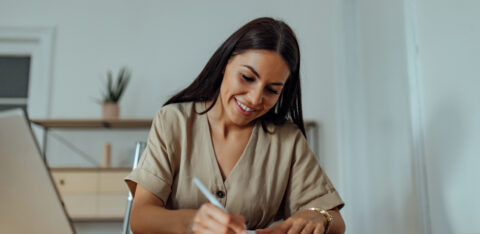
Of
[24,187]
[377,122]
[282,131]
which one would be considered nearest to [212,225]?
[24,187]

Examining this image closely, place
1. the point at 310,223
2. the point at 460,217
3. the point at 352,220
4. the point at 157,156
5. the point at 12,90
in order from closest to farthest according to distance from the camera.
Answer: the point at 310,223, the point at 157,156, the point at 460,217, the point at 352,220, the point at 12,90

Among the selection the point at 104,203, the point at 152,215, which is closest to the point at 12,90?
the point at 104,203

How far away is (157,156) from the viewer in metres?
1.13

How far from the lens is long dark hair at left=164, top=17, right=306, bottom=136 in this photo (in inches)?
44.6

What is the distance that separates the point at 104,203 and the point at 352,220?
1636 millimetres

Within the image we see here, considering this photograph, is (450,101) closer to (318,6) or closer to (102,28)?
(318,6)

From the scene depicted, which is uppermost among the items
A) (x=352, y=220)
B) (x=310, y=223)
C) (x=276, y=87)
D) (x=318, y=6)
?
(x=318, y=6)

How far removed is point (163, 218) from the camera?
998 millimetres

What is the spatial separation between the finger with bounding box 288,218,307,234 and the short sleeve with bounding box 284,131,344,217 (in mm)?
169

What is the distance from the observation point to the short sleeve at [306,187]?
1.17m

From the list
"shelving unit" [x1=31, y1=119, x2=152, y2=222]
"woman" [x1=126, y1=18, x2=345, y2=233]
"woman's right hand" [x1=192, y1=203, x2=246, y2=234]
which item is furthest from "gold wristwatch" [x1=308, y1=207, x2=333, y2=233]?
"shelving unit" [x1=31, y1=119, x2=152, y2=222]

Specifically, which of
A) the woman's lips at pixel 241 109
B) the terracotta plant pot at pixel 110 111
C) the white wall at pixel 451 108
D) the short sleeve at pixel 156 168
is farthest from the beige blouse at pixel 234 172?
the terracotta plant pot at pixel 110 111

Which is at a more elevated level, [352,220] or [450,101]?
[450,101]

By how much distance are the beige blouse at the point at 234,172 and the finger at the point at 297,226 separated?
174 millimetres
